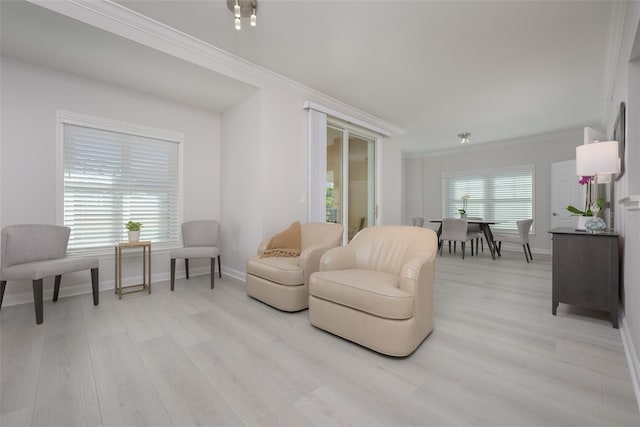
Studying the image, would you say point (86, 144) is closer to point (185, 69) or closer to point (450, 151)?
point (185, 69)

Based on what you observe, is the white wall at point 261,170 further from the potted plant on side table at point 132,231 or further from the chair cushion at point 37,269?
the chair cushion at point 37,269

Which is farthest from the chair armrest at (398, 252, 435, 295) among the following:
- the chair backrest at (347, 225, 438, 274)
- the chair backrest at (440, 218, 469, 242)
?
the chair backrest at (440, 218, 469, 242)

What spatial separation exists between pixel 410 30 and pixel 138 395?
3460 mm

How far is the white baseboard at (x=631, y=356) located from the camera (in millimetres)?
1498

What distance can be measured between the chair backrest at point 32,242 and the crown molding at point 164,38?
1910 millimetres

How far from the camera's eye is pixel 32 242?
106 inches

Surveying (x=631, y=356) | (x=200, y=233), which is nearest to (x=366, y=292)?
(x=631, y=356)

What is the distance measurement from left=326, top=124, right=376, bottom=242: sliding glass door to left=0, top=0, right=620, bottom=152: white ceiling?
0.66m

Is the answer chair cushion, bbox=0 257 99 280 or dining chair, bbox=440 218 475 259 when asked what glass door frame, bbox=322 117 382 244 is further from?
chair cushion, bbox=0 257 99 280

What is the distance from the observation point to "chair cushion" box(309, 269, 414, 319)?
181 centimetres

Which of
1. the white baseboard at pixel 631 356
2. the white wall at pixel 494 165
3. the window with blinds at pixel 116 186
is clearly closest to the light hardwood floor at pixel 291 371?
the white baseboard at pixel 631 356

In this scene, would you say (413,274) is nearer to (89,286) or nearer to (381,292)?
(381,292)

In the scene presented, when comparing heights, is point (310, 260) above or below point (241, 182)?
below

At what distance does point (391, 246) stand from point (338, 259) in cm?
49
